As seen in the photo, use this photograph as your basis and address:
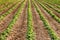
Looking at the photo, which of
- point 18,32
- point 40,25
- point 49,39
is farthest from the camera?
point 40,25

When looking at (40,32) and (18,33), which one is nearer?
(18,33)

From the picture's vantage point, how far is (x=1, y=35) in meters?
17.1

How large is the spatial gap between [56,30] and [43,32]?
64.0 inches

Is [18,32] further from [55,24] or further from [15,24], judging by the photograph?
[55,24]

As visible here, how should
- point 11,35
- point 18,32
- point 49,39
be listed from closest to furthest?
point 49,39 → point 11,35 → point 18,32

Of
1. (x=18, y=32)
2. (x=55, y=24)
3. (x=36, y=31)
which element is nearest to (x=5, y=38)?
(x=18, y=32)

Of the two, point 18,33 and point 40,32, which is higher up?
point 18,33

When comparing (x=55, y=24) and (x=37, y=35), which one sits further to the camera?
(x=55, y=24)

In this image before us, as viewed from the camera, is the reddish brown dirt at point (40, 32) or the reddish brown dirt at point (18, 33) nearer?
the reddish brown dirt at point (18, 33)

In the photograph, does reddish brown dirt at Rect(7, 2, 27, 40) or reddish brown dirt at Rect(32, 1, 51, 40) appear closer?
reddish brown dirt at Rect(7, 2, 27, 40)

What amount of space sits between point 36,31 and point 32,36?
6.76 feet

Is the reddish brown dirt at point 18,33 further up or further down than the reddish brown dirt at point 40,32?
further up

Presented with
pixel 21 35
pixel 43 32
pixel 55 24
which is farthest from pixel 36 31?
pixel 55 24

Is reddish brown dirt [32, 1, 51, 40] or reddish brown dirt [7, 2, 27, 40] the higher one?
reddish brown dirt [7, 2, 27, 40]
